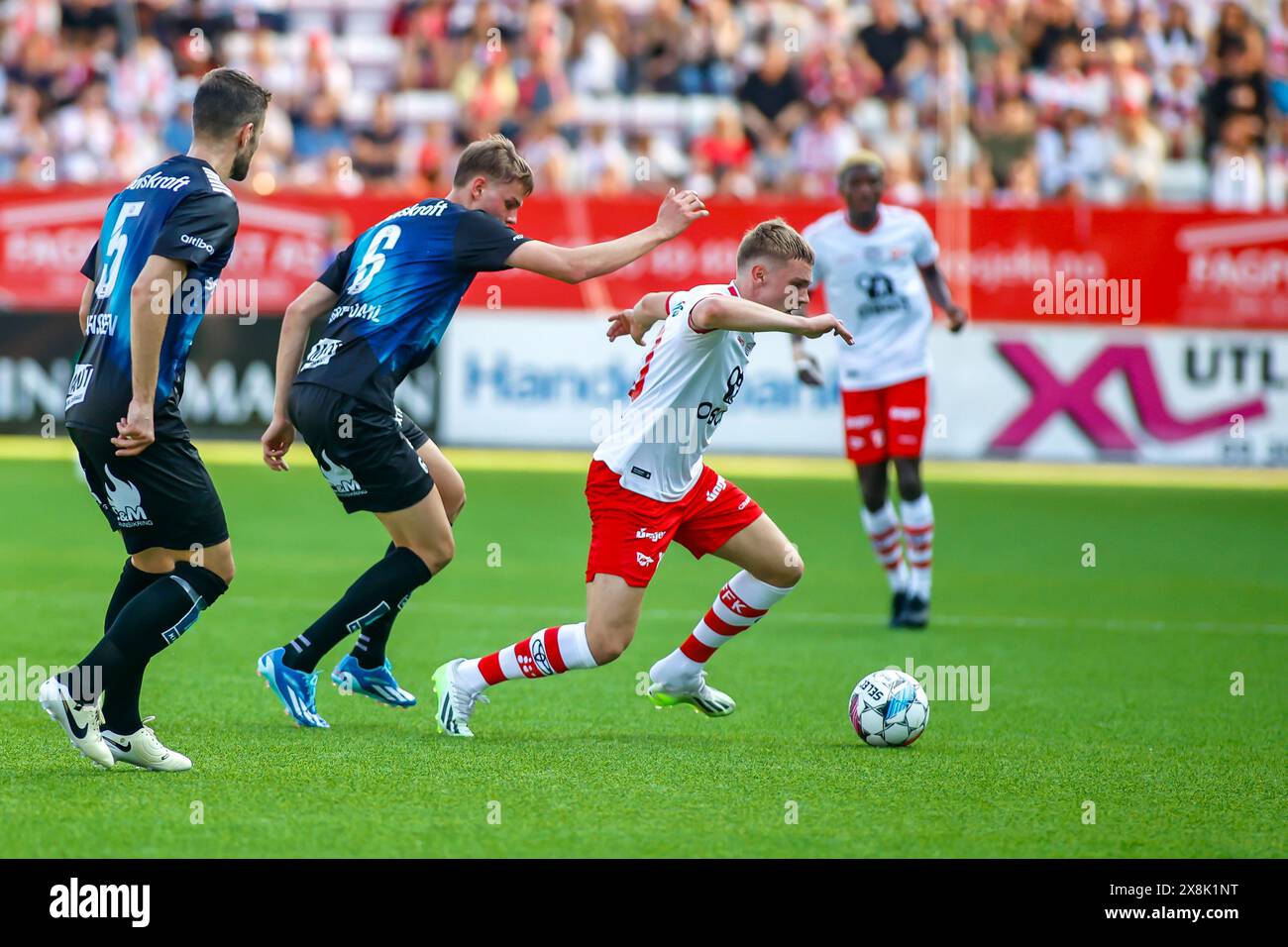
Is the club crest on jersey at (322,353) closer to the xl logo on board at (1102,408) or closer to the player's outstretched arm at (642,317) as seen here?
the player's outstretched arm at (642,317)

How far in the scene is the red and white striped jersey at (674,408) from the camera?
6.75 metres

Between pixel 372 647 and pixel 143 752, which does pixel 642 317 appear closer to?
pixel 372 647

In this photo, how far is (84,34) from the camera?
22.8 meters

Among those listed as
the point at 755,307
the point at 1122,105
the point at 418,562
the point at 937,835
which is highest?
the point at 1122,105

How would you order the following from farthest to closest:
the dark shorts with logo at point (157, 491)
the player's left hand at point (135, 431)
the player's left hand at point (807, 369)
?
the player's left hand at point (807, 369) → the dark shorts with logo at point (157, 491) → the player's left hand at point (135, 431)

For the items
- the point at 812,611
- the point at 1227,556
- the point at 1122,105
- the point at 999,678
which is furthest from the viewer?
the point at 1122,105

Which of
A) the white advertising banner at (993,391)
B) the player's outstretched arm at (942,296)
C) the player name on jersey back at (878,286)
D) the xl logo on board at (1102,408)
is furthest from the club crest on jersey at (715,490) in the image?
the xl logo on board at (1102,408)

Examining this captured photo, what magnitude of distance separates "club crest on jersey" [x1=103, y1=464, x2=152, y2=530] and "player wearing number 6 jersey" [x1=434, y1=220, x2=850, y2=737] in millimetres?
1466

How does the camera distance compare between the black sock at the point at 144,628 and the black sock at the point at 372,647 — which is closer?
the black sock at the point at 144,628

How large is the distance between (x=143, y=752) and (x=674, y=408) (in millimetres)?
2361
